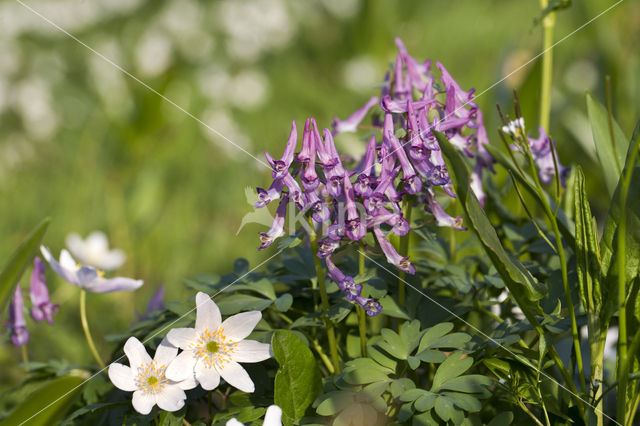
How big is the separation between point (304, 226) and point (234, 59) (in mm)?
3280

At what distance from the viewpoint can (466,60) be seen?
3812 millimetres

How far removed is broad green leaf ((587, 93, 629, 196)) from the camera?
1.07 metres

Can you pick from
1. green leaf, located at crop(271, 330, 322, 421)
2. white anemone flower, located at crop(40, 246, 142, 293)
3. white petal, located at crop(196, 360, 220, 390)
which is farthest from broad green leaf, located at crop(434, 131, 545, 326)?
white anemone flower, located at crop(40, 246, 142, 293)

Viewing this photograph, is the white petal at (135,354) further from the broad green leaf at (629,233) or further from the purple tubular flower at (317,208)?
the broad green leaf at (629,233)

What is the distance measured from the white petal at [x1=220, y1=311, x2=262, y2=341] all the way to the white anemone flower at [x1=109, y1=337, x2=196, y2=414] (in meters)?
0.08

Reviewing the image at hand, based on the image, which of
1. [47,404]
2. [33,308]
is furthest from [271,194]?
[33,308]

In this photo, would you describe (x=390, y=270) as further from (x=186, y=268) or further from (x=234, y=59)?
(x=234, y=59)

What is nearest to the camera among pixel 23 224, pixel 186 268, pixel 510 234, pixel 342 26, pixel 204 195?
pixel 510 234

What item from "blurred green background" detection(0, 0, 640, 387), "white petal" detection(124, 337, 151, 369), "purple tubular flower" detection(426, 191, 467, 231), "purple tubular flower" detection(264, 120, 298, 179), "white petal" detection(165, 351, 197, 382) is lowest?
"white petal" detection(165, 351, 197, 382)

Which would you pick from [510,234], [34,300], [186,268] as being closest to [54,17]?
[186,268]

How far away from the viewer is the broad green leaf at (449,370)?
864 mm

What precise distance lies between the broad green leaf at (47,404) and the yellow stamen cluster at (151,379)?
8cm

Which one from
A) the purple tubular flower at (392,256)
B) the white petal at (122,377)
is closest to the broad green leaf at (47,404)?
the white petal at (122,377)

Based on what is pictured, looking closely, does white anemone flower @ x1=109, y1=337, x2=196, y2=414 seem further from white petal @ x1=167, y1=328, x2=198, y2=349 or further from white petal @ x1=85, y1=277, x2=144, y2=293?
white petal @ x1=85, y1=277, x2=144, y2=293
